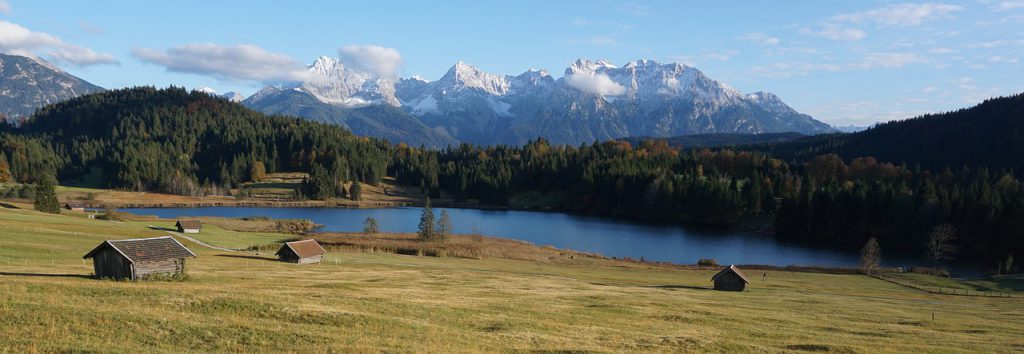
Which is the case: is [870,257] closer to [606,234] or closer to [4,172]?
[606,234]

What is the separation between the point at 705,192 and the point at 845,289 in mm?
96339

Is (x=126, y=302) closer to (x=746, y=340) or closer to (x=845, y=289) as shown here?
(x=746, y=340)

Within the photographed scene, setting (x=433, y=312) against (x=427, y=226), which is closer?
(x=433, y=312)

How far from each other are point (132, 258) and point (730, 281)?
48354mm

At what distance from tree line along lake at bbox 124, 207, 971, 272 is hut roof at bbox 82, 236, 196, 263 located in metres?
71.0

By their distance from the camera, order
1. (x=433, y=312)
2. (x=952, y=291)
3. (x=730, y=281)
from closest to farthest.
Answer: (x=433, y=312) < (x=730, y=281) < (x=952, y=291)

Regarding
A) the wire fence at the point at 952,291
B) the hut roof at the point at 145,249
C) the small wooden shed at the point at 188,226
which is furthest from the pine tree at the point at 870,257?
the small wooden shed at the point at 188,226

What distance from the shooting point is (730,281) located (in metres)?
59.2

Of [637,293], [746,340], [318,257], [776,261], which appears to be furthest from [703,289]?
[776,261]

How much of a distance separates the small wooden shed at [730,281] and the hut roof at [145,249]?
44.6 m

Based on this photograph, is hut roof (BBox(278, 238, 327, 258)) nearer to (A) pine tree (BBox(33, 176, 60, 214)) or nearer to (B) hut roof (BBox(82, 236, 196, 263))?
(B) hut roof (BBox(82, 236, 196, 263))

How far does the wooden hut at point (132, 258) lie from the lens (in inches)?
1574

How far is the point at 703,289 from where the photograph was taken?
5938 centimetres

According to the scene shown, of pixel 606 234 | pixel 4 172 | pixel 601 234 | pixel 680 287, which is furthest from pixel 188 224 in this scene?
pixel 4 172
